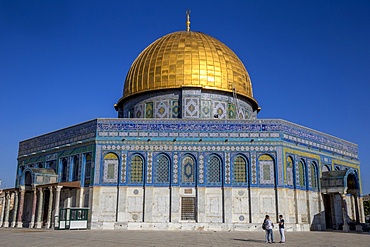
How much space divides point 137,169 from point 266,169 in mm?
7319

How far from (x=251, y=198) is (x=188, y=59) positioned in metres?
10.6

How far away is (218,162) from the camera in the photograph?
76.4 feet

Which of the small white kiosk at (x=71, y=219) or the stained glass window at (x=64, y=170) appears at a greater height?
the stained glass window at (x=64, y=170)

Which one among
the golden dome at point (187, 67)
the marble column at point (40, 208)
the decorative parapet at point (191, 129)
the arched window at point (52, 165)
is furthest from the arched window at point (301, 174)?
the marble column at point (40, 208)

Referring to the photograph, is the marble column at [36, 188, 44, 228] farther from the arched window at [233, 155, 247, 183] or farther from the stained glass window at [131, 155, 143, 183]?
the arched window at [233, 155, 247, 183]

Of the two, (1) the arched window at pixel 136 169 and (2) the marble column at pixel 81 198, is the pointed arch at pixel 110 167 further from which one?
(2) the marble column at pixel 81 198

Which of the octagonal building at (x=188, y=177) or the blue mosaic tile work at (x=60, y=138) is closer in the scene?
the octagonal building at (x=188, y=177)

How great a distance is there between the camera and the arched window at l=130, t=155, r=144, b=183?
23.1 m

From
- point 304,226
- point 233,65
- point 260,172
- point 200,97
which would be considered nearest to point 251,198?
point 260,172

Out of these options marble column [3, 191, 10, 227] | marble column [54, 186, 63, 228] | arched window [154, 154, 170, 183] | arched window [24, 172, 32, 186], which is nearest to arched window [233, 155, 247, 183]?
arched window [154, 154, 170, 183]

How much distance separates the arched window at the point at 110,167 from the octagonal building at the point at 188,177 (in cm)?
6

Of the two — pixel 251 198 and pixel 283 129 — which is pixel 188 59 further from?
pixel 251 198

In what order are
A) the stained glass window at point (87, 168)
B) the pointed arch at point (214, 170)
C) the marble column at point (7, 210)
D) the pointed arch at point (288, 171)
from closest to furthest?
the pointed arch at point (214, 170), the pointed arch at point (288, 171), the stained glass window at point (87, 168), the marble column at point (7, 210)

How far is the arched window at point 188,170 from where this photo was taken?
23034 millimetres
